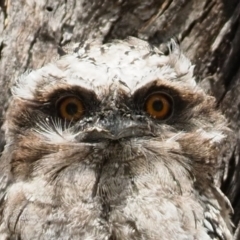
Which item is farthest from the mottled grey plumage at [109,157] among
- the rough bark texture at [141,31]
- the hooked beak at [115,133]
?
the rough bark texture at [141,31]

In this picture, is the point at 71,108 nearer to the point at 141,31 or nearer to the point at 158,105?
the point at 158,105

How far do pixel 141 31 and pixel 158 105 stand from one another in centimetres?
69

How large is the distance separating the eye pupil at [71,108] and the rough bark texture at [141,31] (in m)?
0.58

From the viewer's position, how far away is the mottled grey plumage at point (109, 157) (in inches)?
113

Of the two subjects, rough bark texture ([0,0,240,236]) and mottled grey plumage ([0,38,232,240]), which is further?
rough bark texture ([0,0,240,236])

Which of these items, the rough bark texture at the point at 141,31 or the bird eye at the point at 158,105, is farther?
the rough bark texture at the point at 141,31

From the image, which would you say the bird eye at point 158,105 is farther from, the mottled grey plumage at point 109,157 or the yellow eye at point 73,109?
the yellow eye at point 73,109

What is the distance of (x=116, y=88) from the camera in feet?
9.46

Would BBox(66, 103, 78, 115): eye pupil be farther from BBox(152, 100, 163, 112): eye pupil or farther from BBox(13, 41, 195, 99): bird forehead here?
BBox(152, 100, 163, 112): eye pupil

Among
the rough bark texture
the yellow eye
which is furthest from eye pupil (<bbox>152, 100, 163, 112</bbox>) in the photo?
the rough bark texture

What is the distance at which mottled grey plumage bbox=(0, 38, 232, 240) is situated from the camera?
288cm

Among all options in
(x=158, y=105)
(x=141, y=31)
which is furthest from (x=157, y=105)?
(x=141, y=31)

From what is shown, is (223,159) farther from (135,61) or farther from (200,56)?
(135,61)

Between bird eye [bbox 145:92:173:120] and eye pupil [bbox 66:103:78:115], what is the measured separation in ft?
0.75
